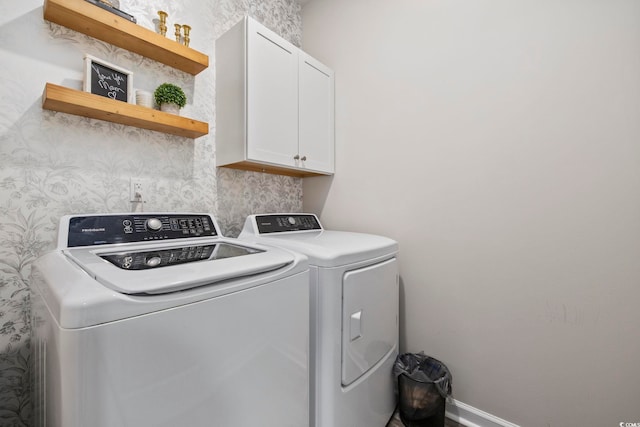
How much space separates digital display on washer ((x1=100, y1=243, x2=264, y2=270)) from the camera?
0.81 meters

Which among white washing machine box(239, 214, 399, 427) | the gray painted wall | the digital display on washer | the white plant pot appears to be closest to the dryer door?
white washing machine box(239, 214, 399, 427)

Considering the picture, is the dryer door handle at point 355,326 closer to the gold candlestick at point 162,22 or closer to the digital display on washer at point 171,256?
the digital display on washer at point 171,256

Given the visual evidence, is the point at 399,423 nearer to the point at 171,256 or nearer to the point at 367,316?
the point at 367,316

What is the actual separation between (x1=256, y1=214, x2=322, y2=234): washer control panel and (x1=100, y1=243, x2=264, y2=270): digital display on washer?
439 mm

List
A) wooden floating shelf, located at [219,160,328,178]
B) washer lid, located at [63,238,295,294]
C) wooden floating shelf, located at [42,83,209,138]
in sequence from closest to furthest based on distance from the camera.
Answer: washer lid, located at [63,238,295,294] < wooden floating shelf, located at [42,83,209,138] < wooden floating shelf, located at [219,160,328,178]

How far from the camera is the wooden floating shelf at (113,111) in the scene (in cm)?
103

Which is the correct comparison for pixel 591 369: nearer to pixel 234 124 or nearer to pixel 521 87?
pixel 521 87

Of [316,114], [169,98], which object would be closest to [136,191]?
[169,98]

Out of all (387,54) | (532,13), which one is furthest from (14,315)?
(532,13)

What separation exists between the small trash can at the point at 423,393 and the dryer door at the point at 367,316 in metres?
0.18

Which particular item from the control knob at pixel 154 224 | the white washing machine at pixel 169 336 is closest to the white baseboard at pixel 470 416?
the white washing machine at pixel 169 336

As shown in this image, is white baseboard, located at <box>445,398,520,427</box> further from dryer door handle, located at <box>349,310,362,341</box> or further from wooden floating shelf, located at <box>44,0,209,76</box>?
wooden floating shelf, located at <box>44,0,209,76</box>

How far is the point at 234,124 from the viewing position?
1526 mm

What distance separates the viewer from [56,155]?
1.13 m
